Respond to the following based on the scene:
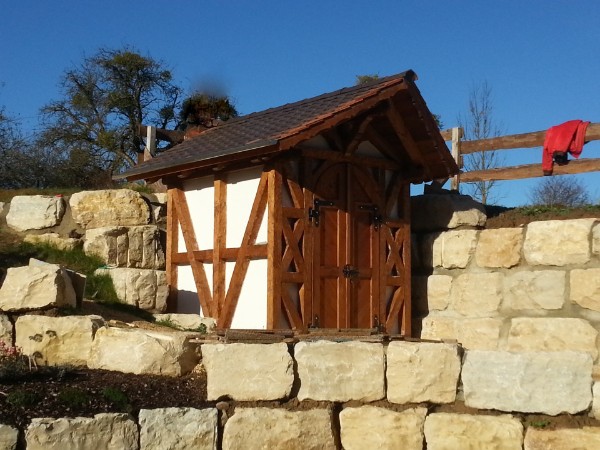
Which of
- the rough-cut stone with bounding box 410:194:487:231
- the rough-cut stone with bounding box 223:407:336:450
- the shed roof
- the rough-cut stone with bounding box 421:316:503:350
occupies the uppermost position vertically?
the shed roof

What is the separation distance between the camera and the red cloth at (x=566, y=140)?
457 inches

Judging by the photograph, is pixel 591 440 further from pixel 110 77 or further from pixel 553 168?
pixel 110 77

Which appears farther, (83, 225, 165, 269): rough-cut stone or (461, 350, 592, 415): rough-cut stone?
(83, 225, 165, 269): rough-cut stone

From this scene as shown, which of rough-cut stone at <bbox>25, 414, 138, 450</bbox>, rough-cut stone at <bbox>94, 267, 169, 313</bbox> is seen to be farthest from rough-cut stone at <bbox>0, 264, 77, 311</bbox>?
rough-cut stone at <bbox>94, 267, 169, 313</bbox>

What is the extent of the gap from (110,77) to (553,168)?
18297mm

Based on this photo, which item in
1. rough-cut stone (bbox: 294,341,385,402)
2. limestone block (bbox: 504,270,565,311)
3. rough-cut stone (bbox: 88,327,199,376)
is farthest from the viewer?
limestone block (bbox: 504,270,565,311)

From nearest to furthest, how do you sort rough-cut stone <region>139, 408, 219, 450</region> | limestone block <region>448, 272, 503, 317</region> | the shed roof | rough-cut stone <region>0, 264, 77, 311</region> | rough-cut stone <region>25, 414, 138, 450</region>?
1. rough-cut stone <region>25, 414, 138, 450</region>
2. rough-cut stone <region>139, 408, 219, 450</region>
3. rough-cut stone <region>0, 264, 77, 311</region>
4. the shed roof
5. limestone block <region>448, 272, 503, 317</region>

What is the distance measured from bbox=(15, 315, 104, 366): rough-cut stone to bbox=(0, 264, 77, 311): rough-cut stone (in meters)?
0.24

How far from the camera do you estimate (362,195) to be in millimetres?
11352

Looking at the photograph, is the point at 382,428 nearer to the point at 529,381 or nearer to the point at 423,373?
the point at 423,373

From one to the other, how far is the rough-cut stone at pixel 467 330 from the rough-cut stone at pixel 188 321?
3325 millimetres

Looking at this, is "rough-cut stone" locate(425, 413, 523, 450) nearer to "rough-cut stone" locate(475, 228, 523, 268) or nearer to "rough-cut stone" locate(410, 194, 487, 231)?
"rough-cut stone" locate(475, 228, 523, 268)

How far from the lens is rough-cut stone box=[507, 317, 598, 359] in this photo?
387 inches

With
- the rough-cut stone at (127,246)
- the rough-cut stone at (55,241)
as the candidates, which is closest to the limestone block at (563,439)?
the rough-cut stone at (127,246)
